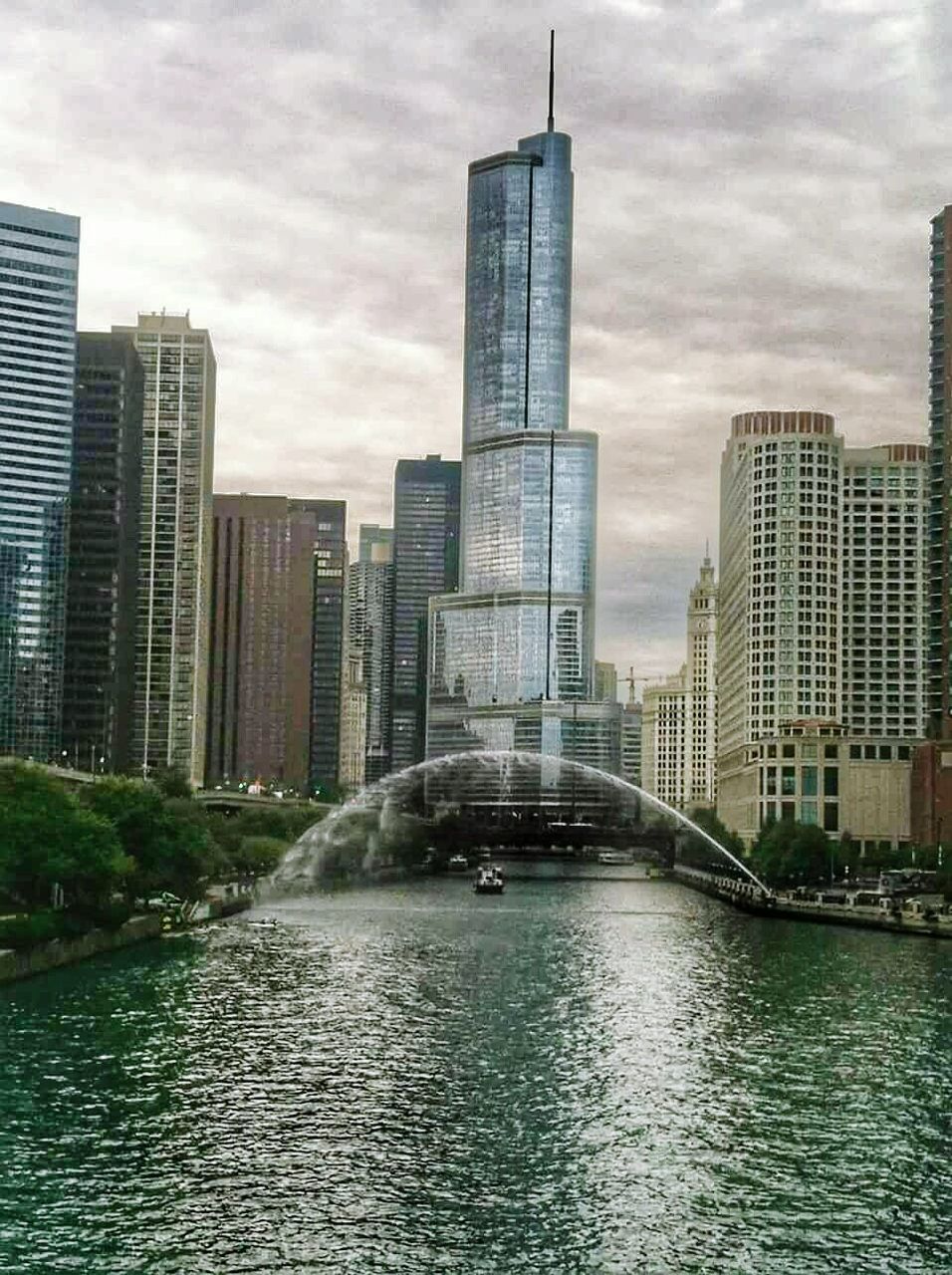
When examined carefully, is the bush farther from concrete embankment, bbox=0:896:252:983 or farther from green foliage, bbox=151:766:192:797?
green foliage, bbox=151:766:192:797

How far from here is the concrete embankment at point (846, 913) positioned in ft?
445

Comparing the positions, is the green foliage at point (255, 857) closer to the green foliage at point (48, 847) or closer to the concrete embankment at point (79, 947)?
the concrete embankment at point (79, 947)

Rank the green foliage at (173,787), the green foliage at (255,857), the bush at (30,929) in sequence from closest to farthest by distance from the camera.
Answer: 1. the bush at (30,929)
2. the green foliage at (173,787)
3. the green foliage at (255,857)

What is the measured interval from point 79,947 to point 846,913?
7081 centimetres

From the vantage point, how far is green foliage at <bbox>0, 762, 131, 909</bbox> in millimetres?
101250

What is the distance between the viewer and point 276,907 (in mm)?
164000

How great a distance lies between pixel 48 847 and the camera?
10288cm

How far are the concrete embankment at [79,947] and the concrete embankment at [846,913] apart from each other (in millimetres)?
52858

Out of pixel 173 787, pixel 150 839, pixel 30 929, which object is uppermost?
pixel 173 787

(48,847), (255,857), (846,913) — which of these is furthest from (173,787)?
(48,847)

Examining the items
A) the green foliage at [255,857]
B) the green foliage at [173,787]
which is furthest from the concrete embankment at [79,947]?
the green foliage at [255,857]

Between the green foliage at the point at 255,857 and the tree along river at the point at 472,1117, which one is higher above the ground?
the green foliage at the point at 255,857

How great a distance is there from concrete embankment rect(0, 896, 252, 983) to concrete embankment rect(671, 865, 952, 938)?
52.9 metres

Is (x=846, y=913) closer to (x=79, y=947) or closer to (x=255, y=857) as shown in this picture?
(x=255, y=857)
